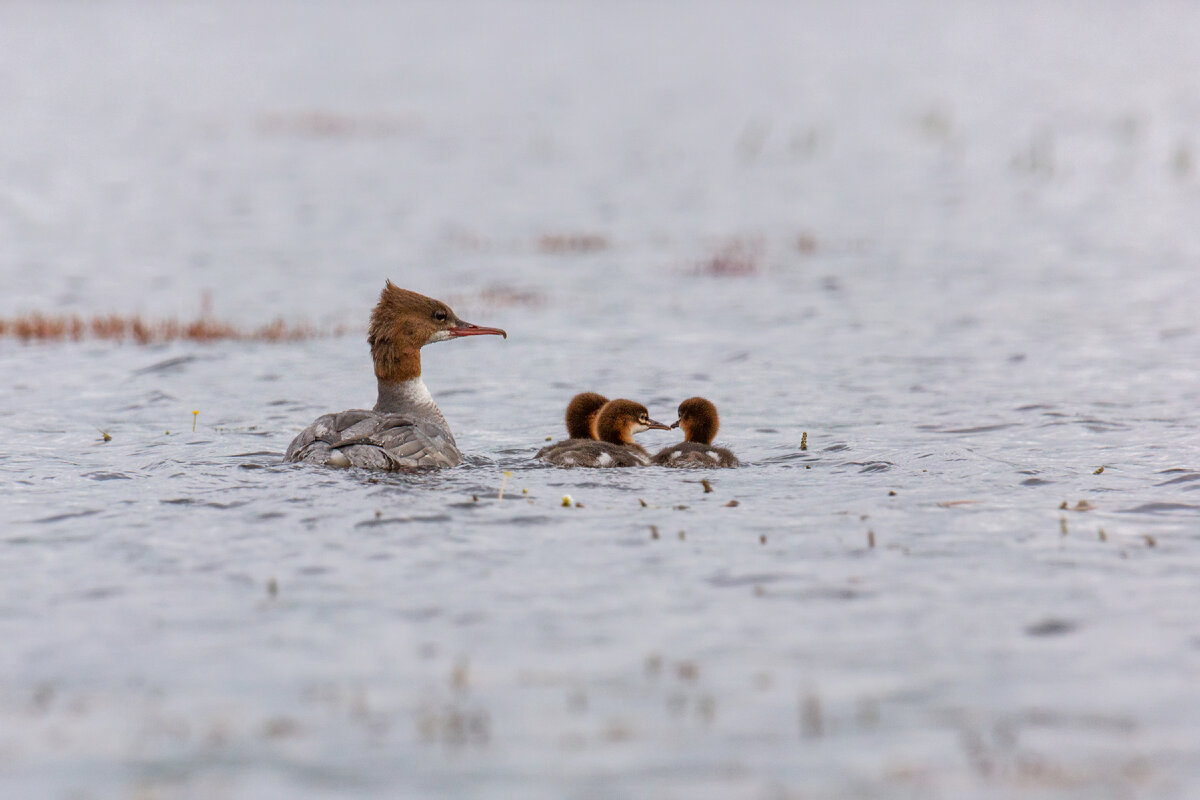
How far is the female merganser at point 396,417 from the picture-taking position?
11719 mm

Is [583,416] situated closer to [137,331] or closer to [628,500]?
[628,500]

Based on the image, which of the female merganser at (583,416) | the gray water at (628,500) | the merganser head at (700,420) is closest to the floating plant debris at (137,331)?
the gray water at (628,500)

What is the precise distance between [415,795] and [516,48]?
92.1 m

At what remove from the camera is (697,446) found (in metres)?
12.4

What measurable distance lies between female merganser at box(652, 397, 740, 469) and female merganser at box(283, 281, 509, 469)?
1886mm

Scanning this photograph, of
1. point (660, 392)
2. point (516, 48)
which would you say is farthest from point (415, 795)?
point (516, 48)

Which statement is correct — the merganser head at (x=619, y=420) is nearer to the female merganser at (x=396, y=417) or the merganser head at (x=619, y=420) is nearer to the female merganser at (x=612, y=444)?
the female merganser at (x=612, y=444)

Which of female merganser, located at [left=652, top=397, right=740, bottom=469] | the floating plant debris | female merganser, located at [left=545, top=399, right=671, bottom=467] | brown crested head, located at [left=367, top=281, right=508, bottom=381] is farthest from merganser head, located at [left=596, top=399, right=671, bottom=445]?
the floating plant debris

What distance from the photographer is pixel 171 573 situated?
8.65 metres

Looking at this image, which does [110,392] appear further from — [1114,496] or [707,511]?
[1114,496]

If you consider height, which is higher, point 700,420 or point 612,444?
point 700,420

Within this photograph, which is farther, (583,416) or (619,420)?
(583,416)

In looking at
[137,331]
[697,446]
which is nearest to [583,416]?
[697,446]

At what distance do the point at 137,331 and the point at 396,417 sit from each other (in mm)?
9710
